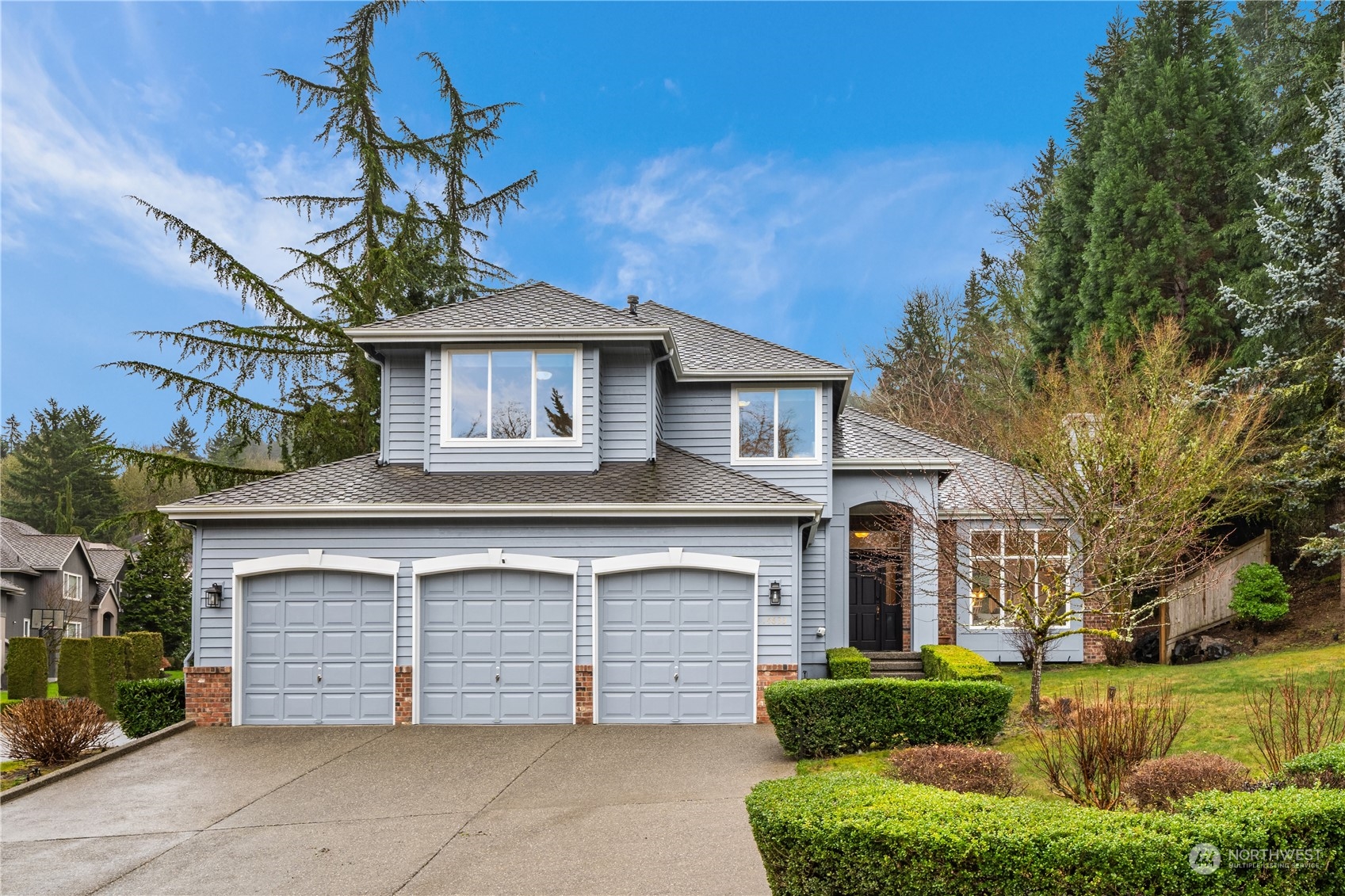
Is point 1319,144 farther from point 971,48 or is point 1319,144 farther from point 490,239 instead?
point 490,239

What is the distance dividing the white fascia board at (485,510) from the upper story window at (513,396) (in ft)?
6.17

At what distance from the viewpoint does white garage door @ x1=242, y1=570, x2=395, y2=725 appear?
13.0 metres

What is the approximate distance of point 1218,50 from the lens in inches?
906

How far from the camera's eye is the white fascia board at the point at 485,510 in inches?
500

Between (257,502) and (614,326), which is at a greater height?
(614,326)

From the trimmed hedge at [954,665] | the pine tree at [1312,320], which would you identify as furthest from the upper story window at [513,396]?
the pine tree at [1312,320]

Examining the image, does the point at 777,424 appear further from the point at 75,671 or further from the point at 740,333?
the point at 75,671

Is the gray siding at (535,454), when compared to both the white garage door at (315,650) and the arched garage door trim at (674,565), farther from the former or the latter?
the white garage door at (315,650)

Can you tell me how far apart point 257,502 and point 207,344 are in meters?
9.27

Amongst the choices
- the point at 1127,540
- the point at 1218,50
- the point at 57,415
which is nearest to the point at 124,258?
the point at 1127,540

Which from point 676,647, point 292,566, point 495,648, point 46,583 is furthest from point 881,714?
point 46,583

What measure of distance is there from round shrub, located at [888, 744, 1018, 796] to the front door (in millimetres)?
11889

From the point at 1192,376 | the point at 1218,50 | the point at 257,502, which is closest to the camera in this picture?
the point at 257,502

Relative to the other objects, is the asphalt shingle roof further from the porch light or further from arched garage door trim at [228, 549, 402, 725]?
the porch light
